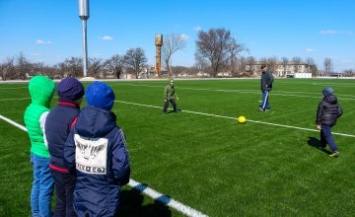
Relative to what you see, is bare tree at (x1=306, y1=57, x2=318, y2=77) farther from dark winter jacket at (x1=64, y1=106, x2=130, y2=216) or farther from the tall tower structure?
dark winter jacket at (x1=64, y1=106, x2=130, y2=216)

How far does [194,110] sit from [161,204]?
9690 millimetres

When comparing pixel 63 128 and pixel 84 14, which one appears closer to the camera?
pixel 63 128

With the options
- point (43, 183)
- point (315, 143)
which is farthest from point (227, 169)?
point (43, 183)

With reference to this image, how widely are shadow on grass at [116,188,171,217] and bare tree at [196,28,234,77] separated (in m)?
95.2

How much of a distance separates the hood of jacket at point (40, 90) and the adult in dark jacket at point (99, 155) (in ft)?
3.14

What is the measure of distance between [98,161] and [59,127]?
2.23 ft

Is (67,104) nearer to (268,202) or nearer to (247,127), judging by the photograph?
(268,202)

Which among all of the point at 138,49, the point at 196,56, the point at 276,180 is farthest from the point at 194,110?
the point at 196,56

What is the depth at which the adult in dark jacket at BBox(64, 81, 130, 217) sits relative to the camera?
9.04 feet

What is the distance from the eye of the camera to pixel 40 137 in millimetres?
3727

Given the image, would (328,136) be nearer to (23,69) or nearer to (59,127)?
(59,127)

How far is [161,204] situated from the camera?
465 centimetres

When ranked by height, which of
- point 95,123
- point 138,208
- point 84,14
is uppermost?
point 84,14

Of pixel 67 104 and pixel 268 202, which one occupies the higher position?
pixel 67 104
